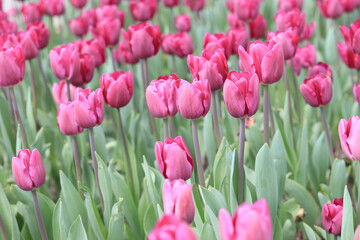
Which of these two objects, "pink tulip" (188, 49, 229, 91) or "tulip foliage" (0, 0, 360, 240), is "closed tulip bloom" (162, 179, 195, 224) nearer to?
→ "tulip foliage" (0, 0, 360, 240)

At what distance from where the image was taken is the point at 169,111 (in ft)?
4.78

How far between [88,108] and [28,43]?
0.79m

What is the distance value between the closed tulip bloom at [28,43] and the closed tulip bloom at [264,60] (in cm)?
104

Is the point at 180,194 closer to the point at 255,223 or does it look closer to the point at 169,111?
the point at 255,223

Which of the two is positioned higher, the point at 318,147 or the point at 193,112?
the point at 193,112

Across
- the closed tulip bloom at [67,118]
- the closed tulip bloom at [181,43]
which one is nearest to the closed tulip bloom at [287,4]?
the closed tulip bloom at [181,43]

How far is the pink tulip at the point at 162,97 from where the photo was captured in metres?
1.42

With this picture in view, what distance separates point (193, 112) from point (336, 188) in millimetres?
640

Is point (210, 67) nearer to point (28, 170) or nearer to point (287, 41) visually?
point (287, 41)

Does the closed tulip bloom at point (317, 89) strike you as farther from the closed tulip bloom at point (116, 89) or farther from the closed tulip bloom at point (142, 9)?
the closed tulip bloom at point (142, 9)

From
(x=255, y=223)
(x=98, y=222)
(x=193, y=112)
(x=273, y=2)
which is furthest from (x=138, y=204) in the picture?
(x=273, y=2)

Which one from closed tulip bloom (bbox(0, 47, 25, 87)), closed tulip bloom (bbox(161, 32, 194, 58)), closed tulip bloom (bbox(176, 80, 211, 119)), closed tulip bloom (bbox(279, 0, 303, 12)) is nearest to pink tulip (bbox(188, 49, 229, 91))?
closed tulip bloom (bbox(176, 80, 211, 119))

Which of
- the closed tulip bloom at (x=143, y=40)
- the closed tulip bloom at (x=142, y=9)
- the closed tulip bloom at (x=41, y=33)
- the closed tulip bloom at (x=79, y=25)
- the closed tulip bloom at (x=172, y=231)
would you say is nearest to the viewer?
the closed tulip bloom at (x=172, y=231)

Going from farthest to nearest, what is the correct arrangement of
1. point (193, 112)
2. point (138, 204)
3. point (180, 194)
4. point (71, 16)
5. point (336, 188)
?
point (71, 16) → point (138, 204) → point (336, 188) → point (193, 112) → point (180, 194)
